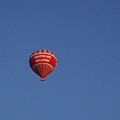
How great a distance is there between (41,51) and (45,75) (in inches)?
153

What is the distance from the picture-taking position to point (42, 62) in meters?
102

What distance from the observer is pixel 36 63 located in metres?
102

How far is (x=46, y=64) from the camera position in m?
102

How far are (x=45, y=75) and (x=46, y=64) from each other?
1788 millimetres

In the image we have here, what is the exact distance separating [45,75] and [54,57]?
3.49m

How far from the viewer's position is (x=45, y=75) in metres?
102

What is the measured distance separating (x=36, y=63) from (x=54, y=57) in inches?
137

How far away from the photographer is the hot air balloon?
101875 millimetres

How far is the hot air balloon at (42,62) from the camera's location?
102m

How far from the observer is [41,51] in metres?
103

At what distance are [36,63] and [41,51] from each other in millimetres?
2252

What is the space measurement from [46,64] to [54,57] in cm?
246

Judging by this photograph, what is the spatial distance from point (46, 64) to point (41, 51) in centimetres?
240
